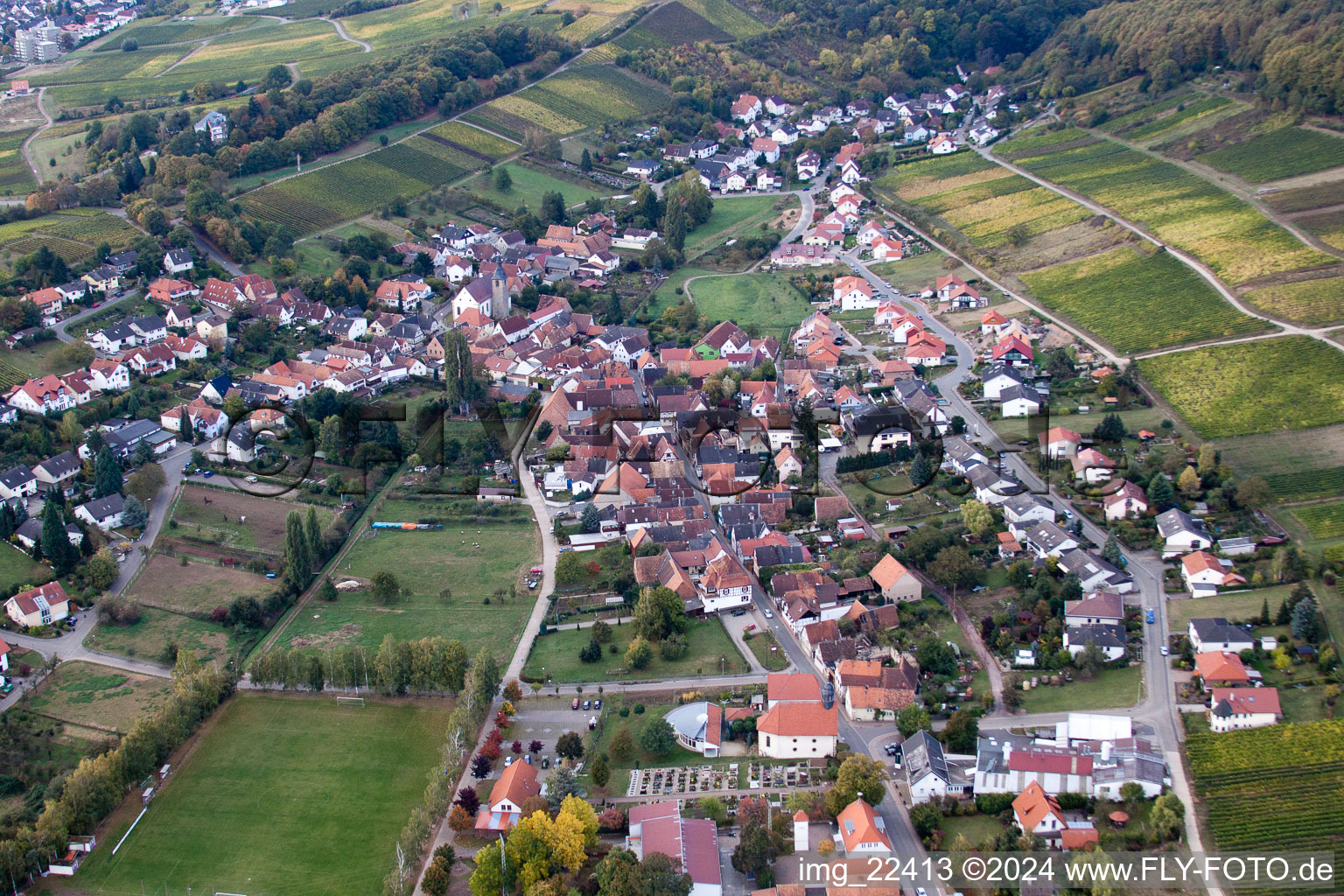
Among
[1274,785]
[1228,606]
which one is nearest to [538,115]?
[1228,606]

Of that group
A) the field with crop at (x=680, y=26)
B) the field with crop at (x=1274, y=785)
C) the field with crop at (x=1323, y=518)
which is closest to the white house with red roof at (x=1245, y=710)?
the field with crop at (x=1274, y=785)

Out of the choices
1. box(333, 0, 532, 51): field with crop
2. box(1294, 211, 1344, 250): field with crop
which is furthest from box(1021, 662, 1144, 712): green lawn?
box(333, 0, 532, 51): field with crop

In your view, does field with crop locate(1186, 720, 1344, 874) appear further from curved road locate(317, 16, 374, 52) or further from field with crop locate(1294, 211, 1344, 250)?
curved road locate(317, 16, 374, 52)

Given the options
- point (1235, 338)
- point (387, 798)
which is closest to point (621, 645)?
point (387, 798)

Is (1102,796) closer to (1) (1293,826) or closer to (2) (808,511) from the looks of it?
(1) (1293,826)

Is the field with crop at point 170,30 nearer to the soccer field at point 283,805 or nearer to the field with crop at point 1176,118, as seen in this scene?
the field with crop at point 1176,118
